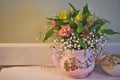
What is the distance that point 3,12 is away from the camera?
1.42 meters

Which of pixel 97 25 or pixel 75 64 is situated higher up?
pixel 97 25

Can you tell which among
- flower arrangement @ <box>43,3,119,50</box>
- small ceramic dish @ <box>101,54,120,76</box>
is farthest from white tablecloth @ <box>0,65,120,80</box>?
flower arrangement @ <box>43,3,119,50</box>

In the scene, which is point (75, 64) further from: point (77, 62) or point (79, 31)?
point (79, 31)

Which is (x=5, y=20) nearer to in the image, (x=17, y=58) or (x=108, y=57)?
(x=17, y=58)

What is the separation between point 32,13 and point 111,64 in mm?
637

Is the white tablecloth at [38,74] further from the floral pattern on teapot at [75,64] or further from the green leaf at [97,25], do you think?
the green leaf at [97,25]

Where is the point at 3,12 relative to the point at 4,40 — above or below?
above

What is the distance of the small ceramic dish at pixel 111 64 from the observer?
3.98 feet

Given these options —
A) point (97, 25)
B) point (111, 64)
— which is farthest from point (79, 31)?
point (111, 64)

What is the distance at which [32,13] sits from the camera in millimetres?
1432

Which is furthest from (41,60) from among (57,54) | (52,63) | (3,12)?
(3,12)

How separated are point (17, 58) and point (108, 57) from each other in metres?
0.61

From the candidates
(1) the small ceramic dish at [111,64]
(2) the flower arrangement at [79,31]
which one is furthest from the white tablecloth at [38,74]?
(2) the flower arrangement at [79,31]

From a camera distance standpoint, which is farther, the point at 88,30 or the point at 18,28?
the point at 18,28
